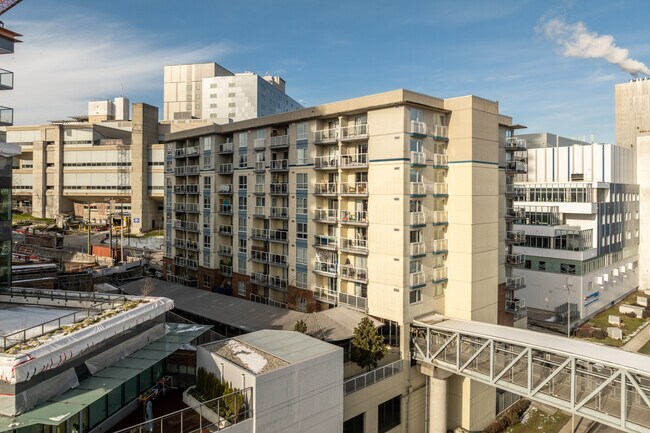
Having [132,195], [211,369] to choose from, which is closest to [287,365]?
[211,369]

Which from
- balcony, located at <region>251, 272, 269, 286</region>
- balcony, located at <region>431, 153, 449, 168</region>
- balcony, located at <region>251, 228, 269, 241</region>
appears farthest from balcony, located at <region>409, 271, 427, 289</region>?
balcony, located at <region>251, 272, 269, 286</region>

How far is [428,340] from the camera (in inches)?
1197

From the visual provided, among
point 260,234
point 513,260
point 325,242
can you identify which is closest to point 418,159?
point 325,242

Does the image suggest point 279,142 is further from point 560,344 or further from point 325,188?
point 560,344

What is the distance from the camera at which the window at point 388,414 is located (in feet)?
95.8

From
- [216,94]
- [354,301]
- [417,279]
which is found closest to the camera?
[417,279]

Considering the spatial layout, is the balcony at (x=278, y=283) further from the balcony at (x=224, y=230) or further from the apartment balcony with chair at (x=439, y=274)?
the apartment balcony with chair at (x=439, y=274)

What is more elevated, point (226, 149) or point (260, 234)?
point (226, 149)

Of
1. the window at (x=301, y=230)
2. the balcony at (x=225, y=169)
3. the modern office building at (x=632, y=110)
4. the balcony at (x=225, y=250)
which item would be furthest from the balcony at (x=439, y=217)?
the modern office building at (x=632, y=110)

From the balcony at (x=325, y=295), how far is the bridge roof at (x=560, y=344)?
8.26 meters

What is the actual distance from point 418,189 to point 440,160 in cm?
357

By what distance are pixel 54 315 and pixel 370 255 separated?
20.5 meters

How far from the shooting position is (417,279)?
3175cm

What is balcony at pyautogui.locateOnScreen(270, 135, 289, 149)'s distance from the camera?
40.5 metres
